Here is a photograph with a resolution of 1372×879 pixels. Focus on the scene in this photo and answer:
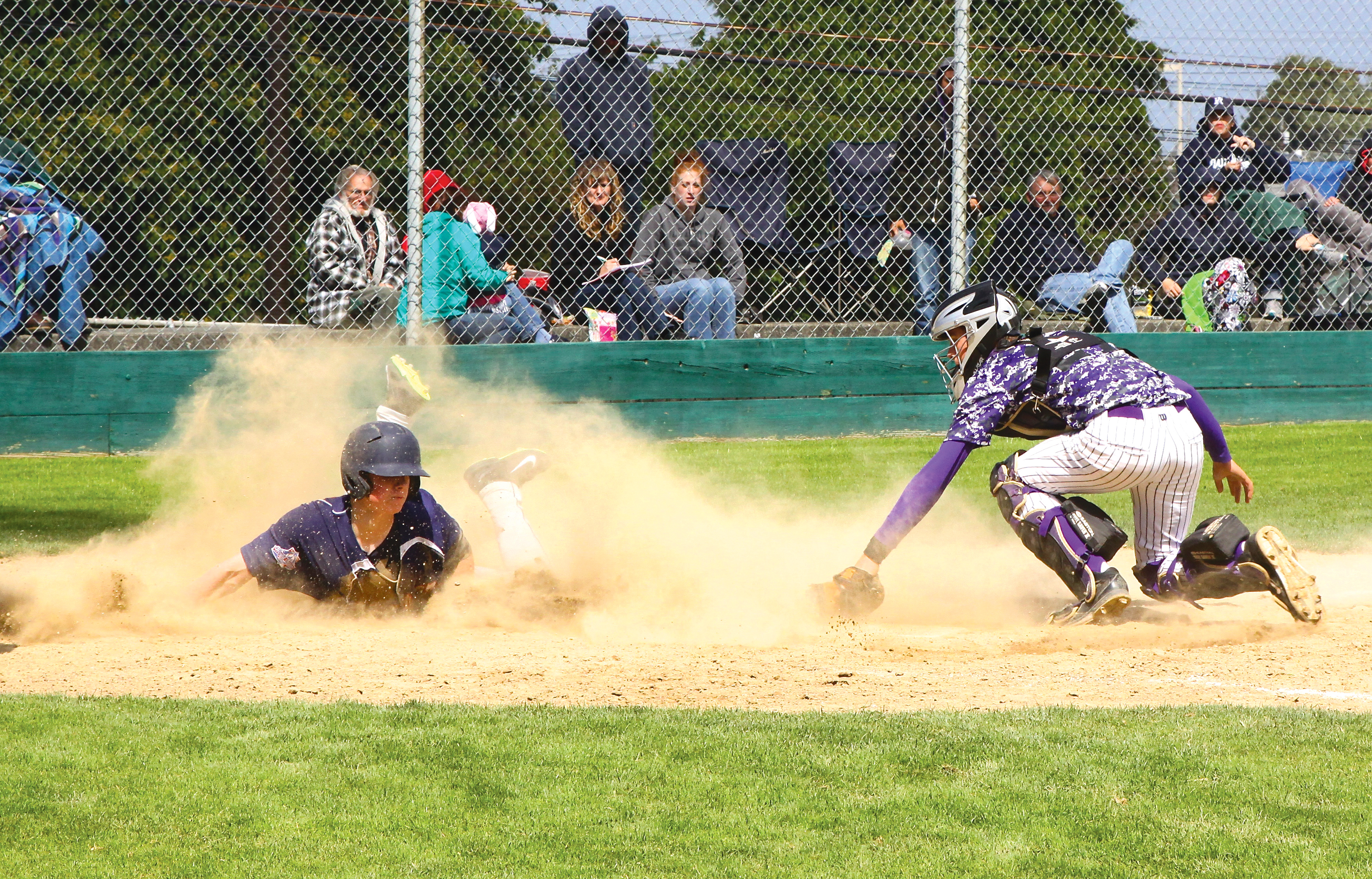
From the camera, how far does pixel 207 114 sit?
9391 mm

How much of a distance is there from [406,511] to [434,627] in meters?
0.54

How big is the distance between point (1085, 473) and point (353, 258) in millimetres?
5778

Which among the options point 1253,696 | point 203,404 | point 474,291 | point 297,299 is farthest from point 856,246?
point 1253,696

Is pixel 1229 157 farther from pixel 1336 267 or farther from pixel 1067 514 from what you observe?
pixel 1067 514

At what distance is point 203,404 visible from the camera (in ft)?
30.7

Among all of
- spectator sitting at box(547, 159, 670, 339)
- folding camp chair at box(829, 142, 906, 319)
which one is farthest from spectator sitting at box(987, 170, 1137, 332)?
spectator sitting at box(547, 159, 670, 339)

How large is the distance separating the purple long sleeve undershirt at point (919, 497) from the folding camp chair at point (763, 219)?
5.39 m

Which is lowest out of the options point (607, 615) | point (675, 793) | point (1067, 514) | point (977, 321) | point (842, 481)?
point (842, 481)

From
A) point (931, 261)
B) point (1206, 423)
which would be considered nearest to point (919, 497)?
point (1206, 423)

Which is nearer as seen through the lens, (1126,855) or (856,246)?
(1126,855)

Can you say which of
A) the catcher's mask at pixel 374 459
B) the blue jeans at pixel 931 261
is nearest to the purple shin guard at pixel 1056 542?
the catcher's mask at pixel 374 459

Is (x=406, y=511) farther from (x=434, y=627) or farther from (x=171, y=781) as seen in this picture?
(x=171, y=781)

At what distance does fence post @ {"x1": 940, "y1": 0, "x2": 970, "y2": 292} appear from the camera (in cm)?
1054

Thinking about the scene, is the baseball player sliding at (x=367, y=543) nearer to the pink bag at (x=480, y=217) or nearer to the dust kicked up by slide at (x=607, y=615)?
the dust kicked up by slide at (x=607, y=615)
